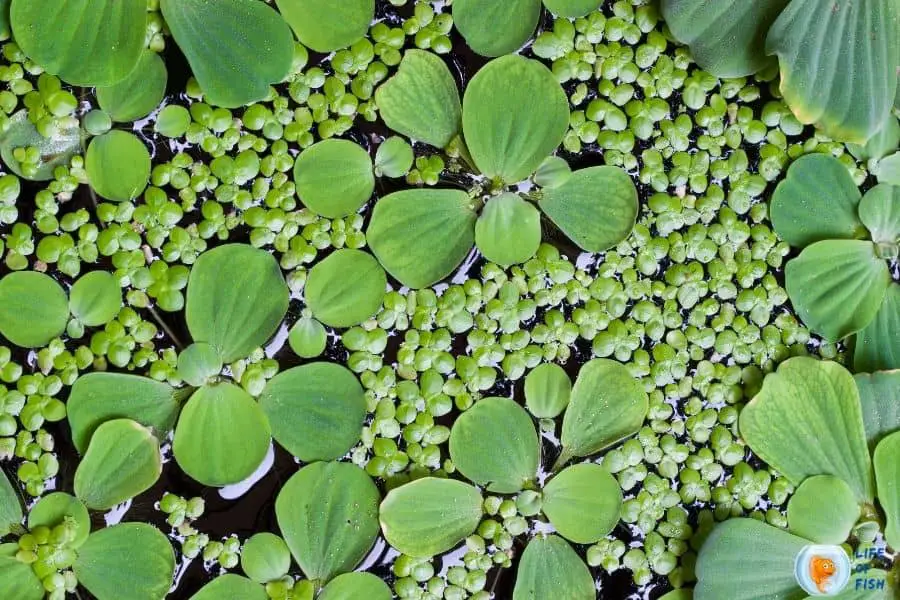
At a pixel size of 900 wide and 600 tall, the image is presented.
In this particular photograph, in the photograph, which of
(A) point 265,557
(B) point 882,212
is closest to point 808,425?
(B) point 882,212

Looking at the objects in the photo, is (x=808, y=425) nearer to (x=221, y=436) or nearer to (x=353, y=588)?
(x=353, y=588)

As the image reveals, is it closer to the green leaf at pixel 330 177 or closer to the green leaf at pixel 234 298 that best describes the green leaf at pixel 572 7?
the green leaf at pixel 330 177

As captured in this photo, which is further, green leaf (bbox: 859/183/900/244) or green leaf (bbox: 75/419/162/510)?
green leaf (bbox: 859/183/900/244)

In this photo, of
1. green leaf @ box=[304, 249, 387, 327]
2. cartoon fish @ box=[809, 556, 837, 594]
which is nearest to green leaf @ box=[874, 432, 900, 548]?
cartoon fish @ box=[809, 556, 837, 594]

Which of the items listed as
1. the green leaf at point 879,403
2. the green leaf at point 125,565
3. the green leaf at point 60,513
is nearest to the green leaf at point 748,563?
the green leaf at point 879,403

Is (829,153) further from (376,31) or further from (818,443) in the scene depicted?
(376,31)

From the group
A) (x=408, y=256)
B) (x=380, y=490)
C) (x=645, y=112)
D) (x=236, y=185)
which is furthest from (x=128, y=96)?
(x=645, y=112)

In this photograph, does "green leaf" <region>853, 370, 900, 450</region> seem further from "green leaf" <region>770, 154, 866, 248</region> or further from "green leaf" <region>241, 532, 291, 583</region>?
"green leaf" <region>241, 532, 291, 583</region>
